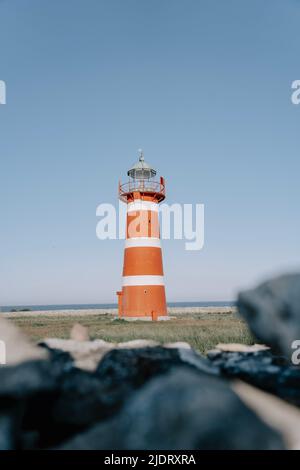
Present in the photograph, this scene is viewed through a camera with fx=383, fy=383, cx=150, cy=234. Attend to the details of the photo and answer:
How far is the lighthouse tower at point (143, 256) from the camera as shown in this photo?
854 inches

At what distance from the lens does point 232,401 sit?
3.63 m

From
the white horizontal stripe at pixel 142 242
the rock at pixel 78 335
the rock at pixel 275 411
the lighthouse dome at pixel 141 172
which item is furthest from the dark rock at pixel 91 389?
the lighthouse dome at pixel 141 172

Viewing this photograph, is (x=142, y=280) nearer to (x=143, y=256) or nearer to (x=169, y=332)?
(x=143, y=256)

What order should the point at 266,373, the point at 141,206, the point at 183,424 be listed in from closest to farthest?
the point at 183,424 → the point at 266,373 → the point at 141,206

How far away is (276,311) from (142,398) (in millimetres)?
3139

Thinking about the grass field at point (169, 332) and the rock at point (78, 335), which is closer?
the rock at point (78, 335)

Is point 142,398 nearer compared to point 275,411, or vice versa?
point 275,411

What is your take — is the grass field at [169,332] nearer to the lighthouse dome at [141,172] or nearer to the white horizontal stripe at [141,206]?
the white horizontal stripe at [141,206]

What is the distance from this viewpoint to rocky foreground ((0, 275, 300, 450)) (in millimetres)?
3436

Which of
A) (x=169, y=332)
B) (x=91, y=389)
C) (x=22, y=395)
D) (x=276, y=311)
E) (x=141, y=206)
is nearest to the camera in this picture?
(x=22, y=395)

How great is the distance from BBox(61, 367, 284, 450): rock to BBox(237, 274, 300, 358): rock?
2432 millimetres

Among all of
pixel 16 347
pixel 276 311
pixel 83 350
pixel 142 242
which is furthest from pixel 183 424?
pixel 142 242

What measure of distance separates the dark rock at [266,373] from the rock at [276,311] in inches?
36.0

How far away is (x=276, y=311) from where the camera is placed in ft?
20.1
